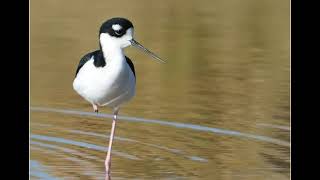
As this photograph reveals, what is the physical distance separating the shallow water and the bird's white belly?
2.00 ft

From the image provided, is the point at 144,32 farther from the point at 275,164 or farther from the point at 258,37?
the point at 275,164

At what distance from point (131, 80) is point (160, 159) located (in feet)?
3.10

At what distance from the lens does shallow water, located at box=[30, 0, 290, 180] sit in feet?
25.0

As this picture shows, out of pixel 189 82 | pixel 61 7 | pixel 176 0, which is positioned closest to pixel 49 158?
pixel 189 82

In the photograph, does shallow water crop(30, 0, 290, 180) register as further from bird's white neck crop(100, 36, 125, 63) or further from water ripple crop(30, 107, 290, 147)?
bird's white neck crop(100, 36, 125, 63)

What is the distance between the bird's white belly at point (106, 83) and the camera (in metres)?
6.85

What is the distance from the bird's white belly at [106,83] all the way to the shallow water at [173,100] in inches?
23.9

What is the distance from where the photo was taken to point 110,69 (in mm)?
6832

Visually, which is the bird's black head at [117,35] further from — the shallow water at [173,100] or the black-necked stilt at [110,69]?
the shallow water at [173,100]

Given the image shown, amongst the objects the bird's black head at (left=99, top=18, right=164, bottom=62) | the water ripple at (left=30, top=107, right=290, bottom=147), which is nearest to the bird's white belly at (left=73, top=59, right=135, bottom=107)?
the bird's black head at (left=99, top=18, right=164, bottom=62)

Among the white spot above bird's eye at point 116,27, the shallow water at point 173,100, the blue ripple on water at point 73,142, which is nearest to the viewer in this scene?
the white spot above bird's eye at point 116,27

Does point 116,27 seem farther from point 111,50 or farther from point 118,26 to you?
point 111,50

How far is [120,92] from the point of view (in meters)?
6.97

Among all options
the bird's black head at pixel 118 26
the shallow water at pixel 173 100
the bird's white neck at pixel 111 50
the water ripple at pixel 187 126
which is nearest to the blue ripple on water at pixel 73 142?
the shallow water at pixel 173 100
